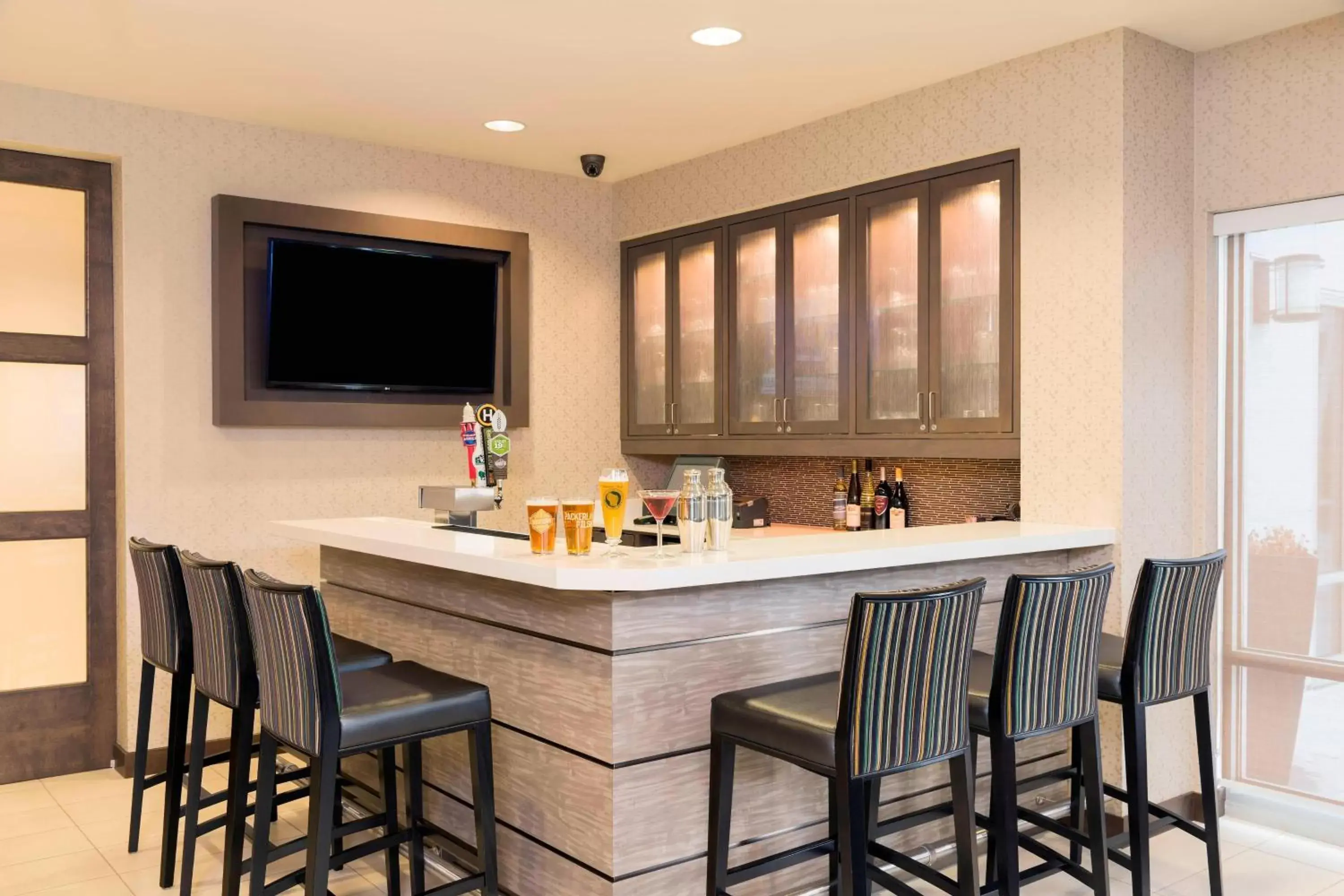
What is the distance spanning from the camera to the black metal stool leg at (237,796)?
2697 mm

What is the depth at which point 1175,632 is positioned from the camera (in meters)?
3.01

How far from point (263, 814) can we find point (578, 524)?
3.30 feet

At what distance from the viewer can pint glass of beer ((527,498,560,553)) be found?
8.97ft

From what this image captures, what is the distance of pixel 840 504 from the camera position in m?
4.98

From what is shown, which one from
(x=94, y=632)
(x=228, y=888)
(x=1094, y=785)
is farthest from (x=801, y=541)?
(x=94, y=632)

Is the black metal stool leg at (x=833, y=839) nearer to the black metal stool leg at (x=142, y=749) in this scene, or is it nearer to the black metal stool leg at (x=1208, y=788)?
the black metal stool leg at (x=1208, y=788)

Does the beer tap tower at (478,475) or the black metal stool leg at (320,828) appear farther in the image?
the beer tap tower at (478,475)

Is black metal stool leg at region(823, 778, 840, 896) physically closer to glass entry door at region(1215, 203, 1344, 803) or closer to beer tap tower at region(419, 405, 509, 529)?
beer tap tower at region(419, 405, 509, 529)

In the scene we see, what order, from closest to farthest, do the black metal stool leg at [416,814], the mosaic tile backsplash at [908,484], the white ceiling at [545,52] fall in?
the black metal stool leg at [416,814] → the white ceiling at [545,52] → the mosaic tile backsplash at [908,484]

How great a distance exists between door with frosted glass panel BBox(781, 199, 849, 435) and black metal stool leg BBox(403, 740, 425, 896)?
7.48 ft

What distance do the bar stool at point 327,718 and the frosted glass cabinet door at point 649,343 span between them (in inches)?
111

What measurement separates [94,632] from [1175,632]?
400cm

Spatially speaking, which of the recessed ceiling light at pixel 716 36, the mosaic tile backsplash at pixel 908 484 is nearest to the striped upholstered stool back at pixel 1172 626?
the mosaic tile backsplash at pixel 908 484

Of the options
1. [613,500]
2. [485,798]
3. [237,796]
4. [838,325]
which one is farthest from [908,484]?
[237,796]
